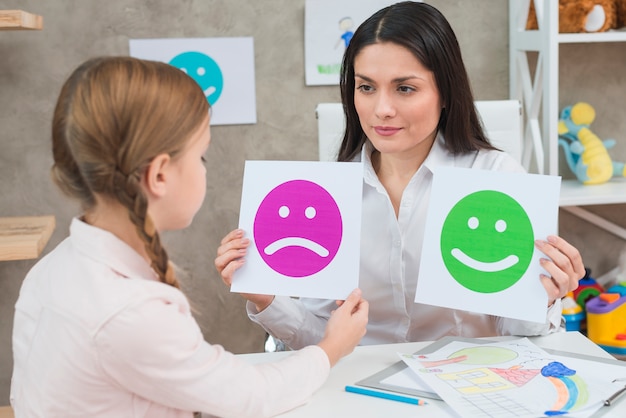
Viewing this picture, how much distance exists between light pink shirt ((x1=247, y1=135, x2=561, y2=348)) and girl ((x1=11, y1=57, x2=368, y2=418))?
58 cm

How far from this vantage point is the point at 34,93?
7.82ft

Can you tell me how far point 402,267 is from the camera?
1.57 metres

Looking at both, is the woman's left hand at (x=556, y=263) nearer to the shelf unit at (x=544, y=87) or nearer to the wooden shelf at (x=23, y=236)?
the shelf unit at (x=544, y=87)

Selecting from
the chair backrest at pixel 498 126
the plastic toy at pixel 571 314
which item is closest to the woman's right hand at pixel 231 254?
the chair backrest at pixel 498 126

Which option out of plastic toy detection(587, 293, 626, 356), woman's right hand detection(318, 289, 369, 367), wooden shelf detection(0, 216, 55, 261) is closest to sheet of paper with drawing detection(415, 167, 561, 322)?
woman's right hand detection(318, 289, 369, 367)

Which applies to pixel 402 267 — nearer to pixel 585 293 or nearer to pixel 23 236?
pixel 23 236

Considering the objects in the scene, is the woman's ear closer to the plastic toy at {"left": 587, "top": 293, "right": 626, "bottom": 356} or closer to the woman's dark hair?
the woman's dark hair

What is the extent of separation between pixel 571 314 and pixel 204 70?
4.59 ft

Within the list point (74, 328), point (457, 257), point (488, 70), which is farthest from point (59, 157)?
point (488, 70)

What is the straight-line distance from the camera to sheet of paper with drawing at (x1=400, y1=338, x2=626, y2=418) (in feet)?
3.36

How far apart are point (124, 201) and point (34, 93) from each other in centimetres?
162

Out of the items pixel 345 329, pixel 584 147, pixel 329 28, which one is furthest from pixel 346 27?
pixel 345 329

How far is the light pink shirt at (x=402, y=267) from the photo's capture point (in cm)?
157

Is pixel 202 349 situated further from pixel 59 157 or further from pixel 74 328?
pixel 59 157
